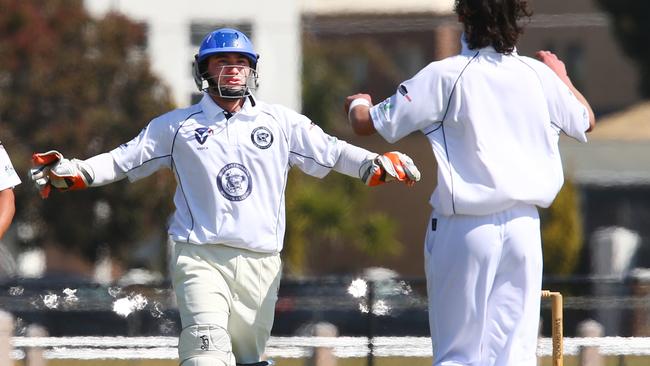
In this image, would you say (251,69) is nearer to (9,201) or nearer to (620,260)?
(9,201)

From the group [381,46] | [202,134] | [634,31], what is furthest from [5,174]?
[634,31]

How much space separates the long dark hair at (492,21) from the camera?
21.4 feet

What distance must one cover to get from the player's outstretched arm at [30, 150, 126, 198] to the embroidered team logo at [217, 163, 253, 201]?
21.5 inches

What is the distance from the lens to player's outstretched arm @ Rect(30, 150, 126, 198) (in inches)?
280

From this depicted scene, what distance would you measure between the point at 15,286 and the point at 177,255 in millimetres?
4428

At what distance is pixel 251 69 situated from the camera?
7.53 meters

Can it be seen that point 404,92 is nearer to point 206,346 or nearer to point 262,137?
point 262,137

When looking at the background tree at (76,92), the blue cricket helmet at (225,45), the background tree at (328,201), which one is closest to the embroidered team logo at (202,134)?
the blue cricket helmet at (225,45)

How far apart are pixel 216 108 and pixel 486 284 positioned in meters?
1.67

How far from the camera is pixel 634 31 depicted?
36156mm

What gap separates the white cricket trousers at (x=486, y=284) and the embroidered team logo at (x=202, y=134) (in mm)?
1299

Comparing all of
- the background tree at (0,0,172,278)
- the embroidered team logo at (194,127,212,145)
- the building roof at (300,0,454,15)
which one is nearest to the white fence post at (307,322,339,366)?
the embroidered team logo at (194,127,212,145)

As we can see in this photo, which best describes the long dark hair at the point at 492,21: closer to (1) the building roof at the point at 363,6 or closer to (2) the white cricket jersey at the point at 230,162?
(2) the white cricket jersey at the point at 230,162

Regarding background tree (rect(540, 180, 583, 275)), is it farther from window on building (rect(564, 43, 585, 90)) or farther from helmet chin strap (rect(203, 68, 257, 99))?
helmet chin strap (rect(203, 68, 257, 99))
